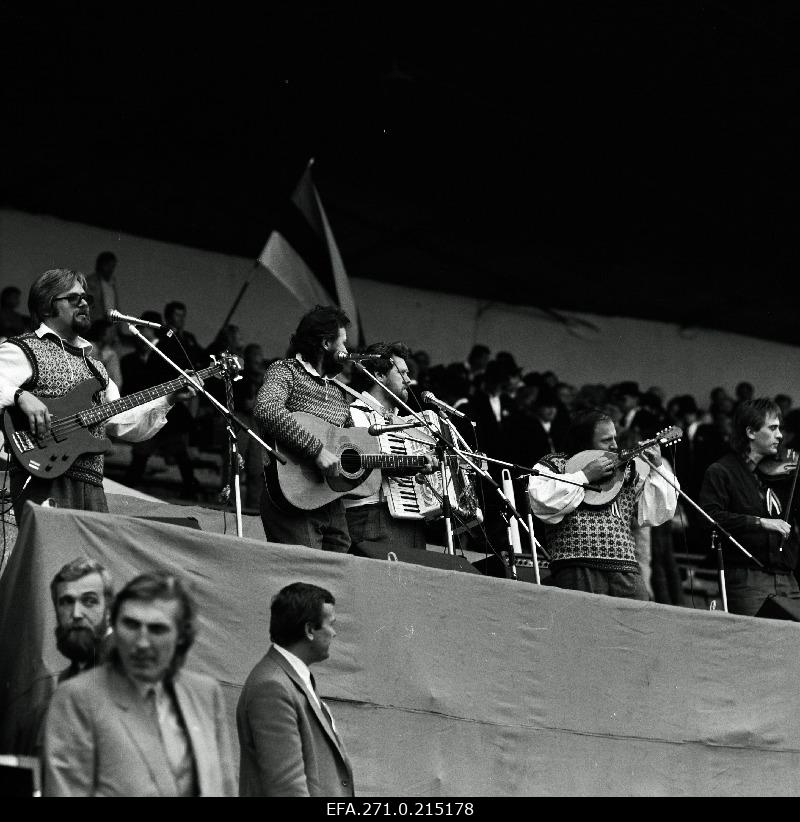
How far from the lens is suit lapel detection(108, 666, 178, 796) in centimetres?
414

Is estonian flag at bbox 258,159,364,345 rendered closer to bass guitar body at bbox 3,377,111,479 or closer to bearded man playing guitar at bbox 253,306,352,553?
bearded man playing guitar at bbox 253,306,352,553

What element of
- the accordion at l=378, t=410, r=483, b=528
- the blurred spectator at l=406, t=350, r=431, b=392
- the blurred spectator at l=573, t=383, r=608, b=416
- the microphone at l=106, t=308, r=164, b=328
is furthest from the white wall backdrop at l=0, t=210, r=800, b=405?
the microphone at l=106, t=308, r=164, b=328

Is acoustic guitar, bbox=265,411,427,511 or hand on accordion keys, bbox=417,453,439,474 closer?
acoustic guitar, bbox=265,411,427,511

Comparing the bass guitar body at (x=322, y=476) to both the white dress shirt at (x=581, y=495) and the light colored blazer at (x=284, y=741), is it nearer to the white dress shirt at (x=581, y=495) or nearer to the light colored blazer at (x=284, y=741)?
the white dress shirt at (x=581, y=495)

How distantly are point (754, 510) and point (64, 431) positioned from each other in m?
4.35

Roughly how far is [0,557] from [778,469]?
4.71m

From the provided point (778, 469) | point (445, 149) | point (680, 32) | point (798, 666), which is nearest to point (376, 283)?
point (445, 149)

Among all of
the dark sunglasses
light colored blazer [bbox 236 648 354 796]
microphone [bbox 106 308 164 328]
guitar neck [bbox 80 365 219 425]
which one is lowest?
light colored blazer [bbox 236 648 354 796]

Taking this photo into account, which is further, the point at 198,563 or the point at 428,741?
the point at 428,741

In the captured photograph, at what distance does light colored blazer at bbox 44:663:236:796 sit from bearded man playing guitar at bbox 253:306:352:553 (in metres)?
3.09

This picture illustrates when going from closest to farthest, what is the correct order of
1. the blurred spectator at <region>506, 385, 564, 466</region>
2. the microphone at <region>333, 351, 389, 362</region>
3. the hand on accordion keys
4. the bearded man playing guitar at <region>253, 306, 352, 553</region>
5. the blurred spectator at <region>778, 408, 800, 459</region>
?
the bearded man playing guitar at <region>253, 306, 352, 553</region>
the microphone at <region>333, 351, 389, 362</region>
the hand on accordion keys
the blurred spectator at <region>506, 385, 564, 466</region>
the blurred spectator at <region>778, 408, 800, 459</region>

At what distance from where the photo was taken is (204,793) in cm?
418

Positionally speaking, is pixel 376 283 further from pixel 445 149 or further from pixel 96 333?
pixel 96 333

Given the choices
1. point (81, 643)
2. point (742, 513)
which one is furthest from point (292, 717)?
point (742, 513)
